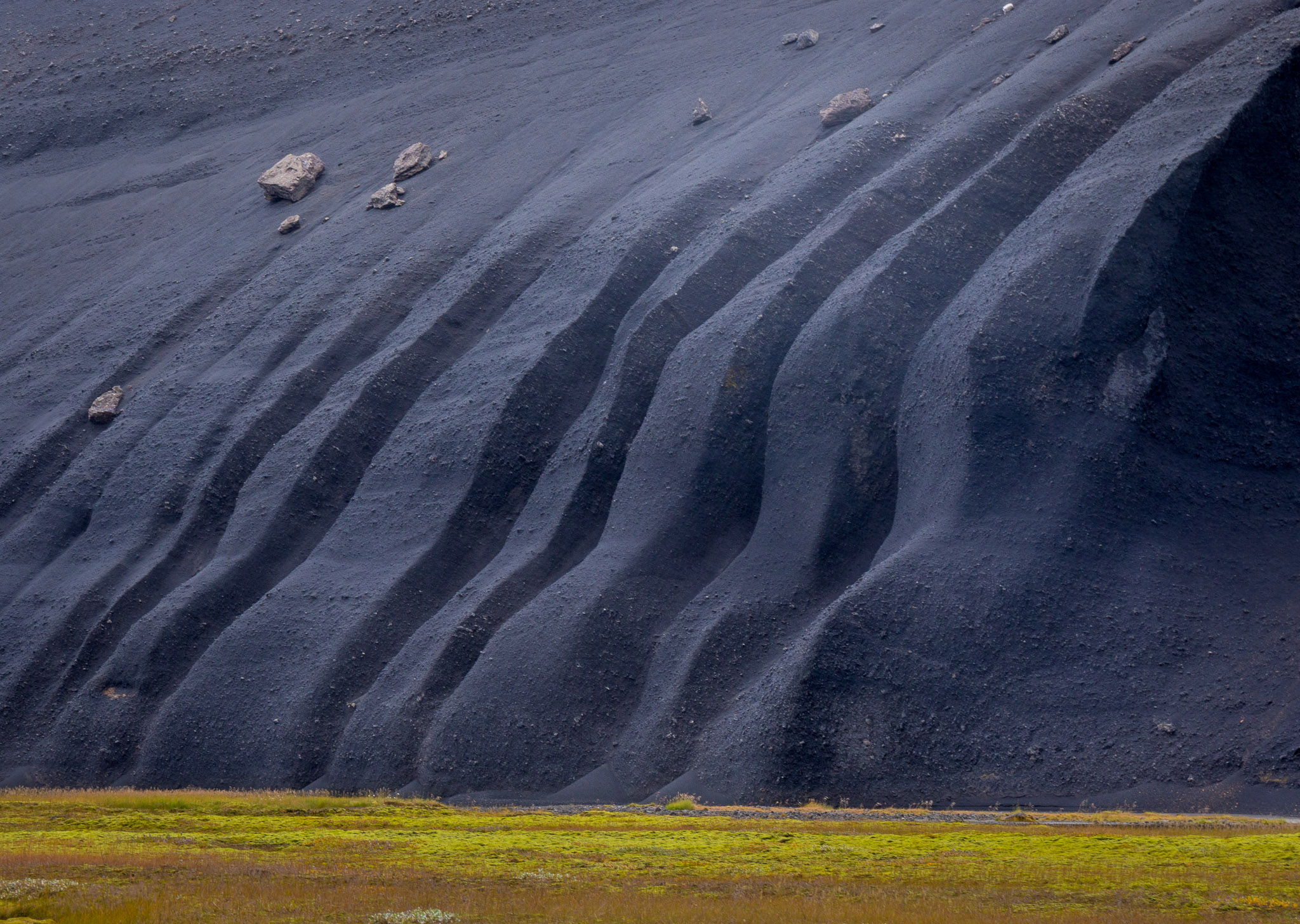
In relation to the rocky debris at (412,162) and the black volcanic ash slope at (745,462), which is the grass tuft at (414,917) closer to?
the black volcanic ash slope at (745,462)

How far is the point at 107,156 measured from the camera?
59469 millimetres

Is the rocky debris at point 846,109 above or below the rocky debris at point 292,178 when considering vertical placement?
above

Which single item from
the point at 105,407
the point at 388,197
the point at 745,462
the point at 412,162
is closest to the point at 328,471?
the point at 105,407

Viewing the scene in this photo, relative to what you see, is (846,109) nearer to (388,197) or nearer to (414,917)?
(388,197)

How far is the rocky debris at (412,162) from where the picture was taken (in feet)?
152

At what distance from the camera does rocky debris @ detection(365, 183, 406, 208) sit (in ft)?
146

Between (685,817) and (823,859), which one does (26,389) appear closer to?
(685,817)

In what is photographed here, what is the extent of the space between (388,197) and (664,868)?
3570 cm

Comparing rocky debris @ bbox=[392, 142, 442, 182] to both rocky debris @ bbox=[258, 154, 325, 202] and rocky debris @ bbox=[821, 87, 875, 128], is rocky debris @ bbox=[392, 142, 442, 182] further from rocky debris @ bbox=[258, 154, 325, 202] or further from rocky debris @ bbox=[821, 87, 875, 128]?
rocky debris @ bbox=[821, 87, 875, 128]

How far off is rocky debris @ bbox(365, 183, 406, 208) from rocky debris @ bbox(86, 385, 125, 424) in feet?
41.7

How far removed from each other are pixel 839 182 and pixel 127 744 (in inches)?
1084

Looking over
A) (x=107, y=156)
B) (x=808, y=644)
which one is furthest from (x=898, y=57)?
(x=107, y=156)

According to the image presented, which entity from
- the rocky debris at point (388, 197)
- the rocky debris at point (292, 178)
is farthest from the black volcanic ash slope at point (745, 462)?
the rocky debris at point (292, 178)

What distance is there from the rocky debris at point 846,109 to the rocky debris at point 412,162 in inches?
695
